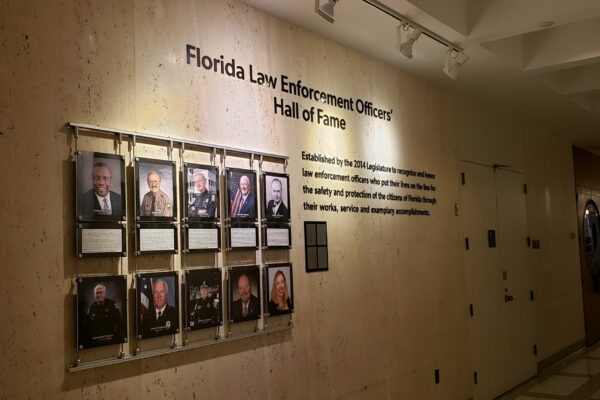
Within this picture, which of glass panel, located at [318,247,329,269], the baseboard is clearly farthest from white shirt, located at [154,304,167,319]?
the baseboard

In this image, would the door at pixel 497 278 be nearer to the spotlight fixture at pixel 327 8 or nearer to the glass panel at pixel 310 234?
the glass panel at pixel 310 234

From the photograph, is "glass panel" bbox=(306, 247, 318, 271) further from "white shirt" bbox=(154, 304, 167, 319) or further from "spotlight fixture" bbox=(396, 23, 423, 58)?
"spotlight fixture" bbox=(396, 23, 423, 58)

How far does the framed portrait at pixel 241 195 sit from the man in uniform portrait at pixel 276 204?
141 mm

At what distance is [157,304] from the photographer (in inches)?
117

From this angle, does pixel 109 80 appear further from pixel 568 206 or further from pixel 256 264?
pixel 568 206

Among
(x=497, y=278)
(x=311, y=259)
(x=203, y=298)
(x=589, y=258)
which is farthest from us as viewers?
(x=589, y=258)

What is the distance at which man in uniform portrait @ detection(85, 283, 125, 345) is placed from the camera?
2660mm

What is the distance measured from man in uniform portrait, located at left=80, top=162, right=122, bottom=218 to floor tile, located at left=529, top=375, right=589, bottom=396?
228 inches

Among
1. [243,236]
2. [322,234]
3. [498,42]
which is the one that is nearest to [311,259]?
[322,234]

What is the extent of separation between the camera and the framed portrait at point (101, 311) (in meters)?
2.63

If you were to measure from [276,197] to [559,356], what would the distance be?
21.3 feet

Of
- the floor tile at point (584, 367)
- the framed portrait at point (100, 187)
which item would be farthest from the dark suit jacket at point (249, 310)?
the floor tile at point (584, 367)

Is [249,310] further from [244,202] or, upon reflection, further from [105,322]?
[105,322]

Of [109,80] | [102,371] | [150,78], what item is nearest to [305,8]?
[150,78]
